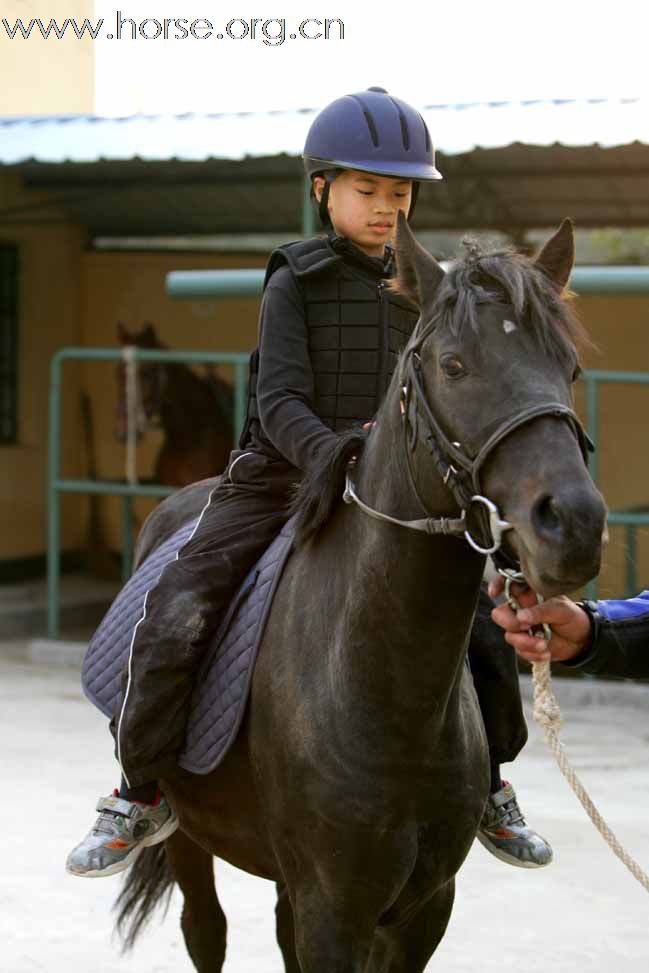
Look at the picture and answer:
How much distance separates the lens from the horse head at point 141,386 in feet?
39.3

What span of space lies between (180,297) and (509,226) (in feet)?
13.6

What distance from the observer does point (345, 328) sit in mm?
3121

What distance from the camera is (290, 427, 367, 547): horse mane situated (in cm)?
275

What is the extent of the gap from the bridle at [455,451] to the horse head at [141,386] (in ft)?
30.7

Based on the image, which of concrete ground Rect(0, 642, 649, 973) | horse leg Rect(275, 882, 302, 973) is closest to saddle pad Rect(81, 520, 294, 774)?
horse leg Rect(275, 882, 302, 973)

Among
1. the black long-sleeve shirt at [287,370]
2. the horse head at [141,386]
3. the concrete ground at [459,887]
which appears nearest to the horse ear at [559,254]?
the black long-sleeve shirt at [287,370]

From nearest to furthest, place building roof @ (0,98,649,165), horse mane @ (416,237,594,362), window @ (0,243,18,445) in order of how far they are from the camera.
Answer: horse mane @ (416,237,594,362)
building roof @ (0,98,649,165)
window @ (0,243,18,445)

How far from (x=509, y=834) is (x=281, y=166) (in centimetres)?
761

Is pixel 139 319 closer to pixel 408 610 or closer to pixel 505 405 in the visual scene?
pixel 408 610

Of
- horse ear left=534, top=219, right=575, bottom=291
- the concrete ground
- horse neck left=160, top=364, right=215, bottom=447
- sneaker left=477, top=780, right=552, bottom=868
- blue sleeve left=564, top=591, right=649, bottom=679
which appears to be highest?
horse ear left=534, top=219, right=575, bottom=291

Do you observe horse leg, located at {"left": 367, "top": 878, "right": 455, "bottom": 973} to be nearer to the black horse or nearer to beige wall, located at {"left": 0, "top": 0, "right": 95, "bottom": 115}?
the black horse

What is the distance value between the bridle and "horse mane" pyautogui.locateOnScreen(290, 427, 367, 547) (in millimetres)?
178

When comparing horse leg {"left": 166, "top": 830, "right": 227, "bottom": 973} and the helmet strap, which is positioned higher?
the helmet strap

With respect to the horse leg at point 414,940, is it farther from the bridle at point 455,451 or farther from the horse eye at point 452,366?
the horse eye at point 452,366
